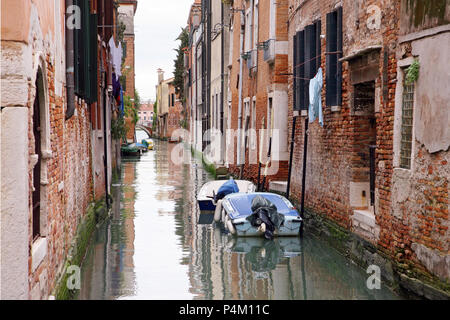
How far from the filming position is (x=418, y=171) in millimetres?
7328

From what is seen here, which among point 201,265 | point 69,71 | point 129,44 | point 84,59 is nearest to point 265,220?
point 201,265

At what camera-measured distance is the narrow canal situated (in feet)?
27.4

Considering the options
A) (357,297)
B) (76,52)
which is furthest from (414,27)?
(76,52)

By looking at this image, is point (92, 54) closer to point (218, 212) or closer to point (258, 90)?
point (218, 212)

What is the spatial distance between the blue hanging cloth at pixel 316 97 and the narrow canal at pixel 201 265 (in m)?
2.28

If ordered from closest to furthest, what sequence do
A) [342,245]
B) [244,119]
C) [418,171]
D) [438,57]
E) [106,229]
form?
[438,57], [418,171], [342,245], [106,229], [244,119]

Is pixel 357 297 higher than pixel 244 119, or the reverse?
pixel 244 119

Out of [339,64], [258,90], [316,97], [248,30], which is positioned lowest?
[316,97]

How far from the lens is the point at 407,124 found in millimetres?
7820

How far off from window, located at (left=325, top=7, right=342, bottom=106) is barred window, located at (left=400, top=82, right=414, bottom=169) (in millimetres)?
2870

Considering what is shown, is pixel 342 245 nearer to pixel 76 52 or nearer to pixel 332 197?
pixel 332 197

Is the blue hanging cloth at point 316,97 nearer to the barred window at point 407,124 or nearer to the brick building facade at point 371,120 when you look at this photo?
the brick building facade at point 371,120

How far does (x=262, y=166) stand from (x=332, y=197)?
249 inches

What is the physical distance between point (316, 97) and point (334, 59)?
0.91m
